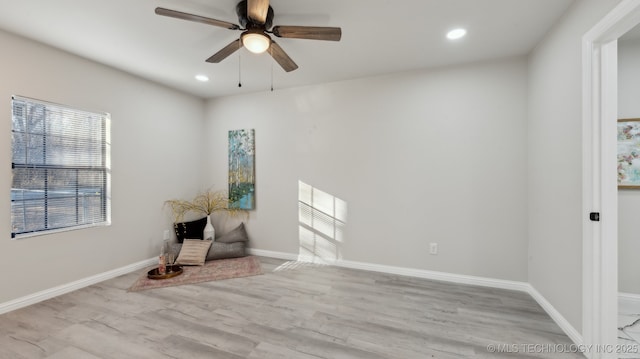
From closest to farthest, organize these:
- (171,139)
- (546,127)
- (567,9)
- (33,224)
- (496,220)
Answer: (567,9), (546,127), (33,224), (496,220), (171,139)

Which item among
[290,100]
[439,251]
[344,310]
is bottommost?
[344,310]

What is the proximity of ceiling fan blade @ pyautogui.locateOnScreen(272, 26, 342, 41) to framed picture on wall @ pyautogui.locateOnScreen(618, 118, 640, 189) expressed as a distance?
2.91 metres

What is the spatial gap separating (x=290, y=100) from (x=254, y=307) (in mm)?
2836

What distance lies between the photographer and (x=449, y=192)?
10.1 feet

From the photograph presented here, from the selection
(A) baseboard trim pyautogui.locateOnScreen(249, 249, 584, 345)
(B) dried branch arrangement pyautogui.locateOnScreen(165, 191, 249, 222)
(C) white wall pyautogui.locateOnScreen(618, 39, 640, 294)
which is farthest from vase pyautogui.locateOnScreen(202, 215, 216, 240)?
(C) white wall pyautogui.locateOnScreen(618, 39, 640, 294)

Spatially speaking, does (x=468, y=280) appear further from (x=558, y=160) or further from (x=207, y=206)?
(x=207, y=206)

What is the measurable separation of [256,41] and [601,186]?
103 inches

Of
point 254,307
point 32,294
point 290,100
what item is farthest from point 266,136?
point 32,294

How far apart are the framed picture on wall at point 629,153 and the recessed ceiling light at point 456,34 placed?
1761mm

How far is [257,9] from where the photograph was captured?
174 cm

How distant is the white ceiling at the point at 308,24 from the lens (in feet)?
6.72

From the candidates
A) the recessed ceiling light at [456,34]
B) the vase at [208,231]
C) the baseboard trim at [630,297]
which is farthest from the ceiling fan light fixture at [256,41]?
the baseboard trim at [630,297]

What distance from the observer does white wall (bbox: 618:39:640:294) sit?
7.94ft

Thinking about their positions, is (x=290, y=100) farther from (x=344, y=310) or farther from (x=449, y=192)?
(x=344, y=310)
